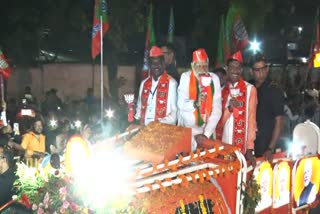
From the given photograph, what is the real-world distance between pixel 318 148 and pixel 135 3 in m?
9.98

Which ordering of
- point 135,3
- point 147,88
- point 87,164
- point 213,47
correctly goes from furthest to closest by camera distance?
point 213,47 < point 135,3 < point 147,88 < point 87,164

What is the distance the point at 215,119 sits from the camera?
5289mm

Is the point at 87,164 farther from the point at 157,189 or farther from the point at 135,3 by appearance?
the point at 135,3

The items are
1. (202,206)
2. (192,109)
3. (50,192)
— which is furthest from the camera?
(192,109)

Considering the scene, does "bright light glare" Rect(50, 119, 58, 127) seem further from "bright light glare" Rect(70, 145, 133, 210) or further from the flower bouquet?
"bright light glare" Rect(70, 145, 133, 210)

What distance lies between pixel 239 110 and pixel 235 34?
23.7 ft

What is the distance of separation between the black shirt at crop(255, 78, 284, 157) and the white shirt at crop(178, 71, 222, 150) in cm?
76

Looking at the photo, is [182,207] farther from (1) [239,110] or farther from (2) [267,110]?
(2) [267,110]

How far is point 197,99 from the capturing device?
5332 millimetres

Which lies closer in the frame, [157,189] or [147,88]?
[157,189]

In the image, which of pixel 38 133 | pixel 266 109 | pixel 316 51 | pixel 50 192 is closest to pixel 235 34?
pixel 316 51

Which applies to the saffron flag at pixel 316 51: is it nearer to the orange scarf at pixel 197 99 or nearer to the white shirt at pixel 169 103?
the white shirt at pixel 169 103

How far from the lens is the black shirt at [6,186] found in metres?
5.69

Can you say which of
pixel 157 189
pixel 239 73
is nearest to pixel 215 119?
pixel 239 73
